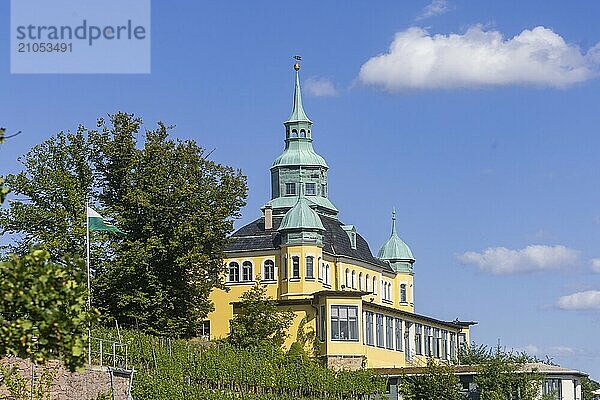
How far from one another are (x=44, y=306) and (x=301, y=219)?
237ft

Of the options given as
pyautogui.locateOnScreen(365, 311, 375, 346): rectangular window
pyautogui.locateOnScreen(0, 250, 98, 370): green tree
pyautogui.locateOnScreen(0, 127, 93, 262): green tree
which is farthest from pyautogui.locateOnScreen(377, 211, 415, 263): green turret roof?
pyautogui.locateOnScreen(0, 250, 98, 370): green tree

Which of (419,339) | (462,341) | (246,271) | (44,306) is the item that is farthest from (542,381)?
(44,306)

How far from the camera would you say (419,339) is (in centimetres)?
9719

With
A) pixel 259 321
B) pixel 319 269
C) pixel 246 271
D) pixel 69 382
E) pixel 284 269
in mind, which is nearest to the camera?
pixel 69 382

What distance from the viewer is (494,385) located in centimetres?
7462

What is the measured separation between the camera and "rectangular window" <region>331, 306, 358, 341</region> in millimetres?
82250

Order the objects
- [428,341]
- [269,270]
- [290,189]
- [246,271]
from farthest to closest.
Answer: [290,189] → [428,341] → [246,271] → [269,270]

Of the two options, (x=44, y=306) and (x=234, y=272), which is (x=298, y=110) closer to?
(x=234, y=272)

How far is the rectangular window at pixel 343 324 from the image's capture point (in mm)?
82250

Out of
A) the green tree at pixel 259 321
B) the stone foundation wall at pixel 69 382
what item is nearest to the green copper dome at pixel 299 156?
the green tree at pixel 259 321

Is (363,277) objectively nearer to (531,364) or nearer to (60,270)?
(531,364)

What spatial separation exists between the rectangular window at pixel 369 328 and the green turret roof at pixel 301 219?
24.0 feet

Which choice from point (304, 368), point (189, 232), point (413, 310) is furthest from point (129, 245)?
point (413, 310)

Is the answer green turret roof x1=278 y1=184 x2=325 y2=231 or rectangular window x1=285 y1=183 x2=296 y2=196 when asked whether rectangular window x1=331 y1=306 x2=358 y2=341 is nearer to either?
green turret roof x1=278 y1=184 x2=325 y2=231
